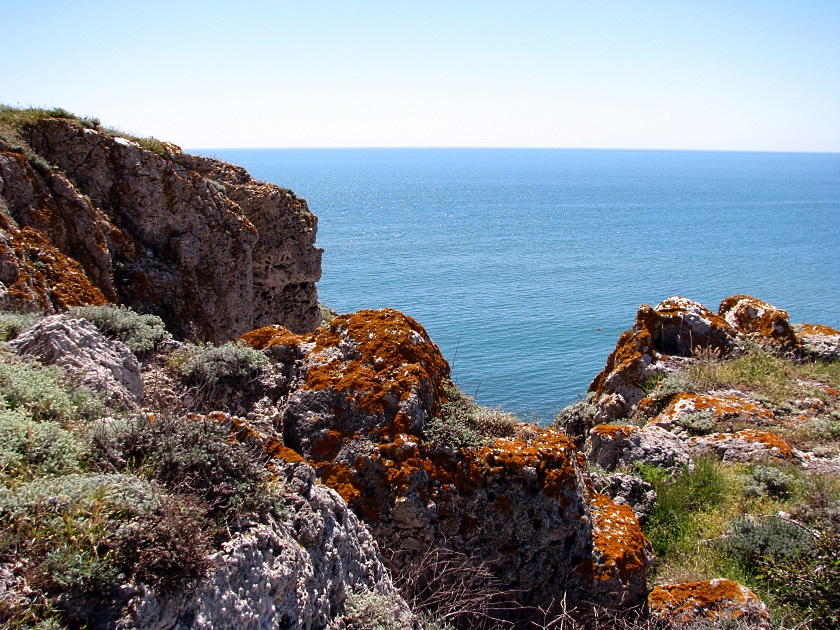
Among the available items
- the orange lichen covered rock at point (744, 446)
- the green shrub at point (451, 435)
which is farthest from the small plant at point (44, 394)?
the orange lichen covered rock at point (744, 446)

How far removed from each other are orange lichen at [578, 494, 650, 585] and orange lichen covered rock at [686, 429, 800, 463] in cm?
341

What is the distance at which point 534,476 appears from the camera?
566 centimetres

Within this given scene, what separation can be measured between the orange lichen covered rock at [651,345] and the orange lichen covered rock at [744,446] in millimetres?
2466

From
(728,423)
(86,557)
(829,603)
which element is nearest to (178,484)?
(86,557)

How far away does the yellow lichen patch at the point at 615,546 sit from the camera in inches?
215

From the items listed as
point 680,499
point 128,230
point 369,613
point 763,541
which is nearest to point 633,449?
point 680,499

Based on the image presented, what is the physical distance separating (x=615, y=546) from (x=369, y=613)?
8.51 ft

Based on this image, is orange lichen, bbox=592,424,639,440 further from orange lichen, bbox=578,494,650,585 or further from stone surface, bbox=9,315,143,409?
stone surface, bbox=9,315,143,409

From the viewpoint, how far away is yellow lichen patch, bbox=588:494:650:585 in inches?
215

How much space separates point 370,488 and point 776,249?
89.9 m

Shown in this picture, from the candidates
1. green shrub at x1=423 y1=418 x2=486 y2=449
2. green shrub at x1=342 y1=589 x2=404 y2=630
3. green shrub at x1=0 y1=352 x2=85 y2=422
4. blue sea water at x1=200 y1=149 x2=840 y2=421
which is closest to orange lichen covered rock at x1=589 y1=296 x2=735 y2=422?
blue sea water at x1=200 y1=149 x2=840 y2=421

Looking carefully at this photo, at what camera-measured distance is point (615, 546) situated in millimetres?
5641

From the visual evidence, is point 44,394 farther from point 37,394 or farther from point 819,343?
point 819,343

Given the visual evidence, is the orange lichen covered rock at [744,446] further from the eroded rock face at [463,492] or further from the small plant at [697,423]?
the eroded rock face at [463,492]
